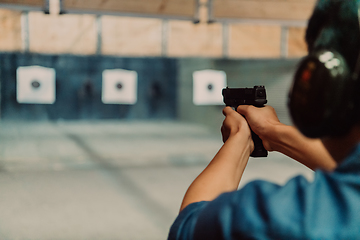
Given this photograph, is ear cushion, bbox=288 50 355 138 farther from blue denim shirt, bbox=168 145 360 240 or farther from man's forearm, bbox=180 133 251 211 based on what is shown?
man's forearm, bbox=180 133 251 211

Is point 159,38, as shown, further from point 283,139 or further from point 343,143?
point 343,143

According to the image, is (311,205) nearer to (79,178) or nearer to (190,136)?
(79,178)

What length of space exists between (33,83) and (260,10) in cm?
330

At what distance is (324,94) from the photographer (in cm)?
36

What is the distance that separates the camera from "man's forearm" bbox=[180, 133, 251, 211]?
0.49 m

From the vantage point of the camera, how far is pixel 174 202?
2.25m

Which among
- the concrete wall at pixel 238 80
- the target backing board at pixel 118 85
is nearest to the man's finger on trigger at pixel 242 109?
the concrete wall at pixel 238 80

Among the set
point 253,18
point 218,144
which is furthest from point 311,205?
point 218,144

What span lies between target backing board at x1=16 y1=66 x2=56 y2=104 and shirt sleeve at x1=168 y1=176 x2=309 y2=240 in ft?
16.2

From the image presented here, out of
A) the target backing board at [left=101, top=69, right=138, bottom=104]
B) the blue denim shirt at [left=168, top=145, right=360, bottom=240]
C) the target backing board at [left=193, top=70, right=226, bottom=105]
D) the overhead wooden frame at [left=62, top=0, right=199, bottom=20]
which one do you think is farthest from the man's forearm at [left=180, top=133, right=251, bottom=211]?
the target backing board at [left=101, top=69, right=138, bottom=104]

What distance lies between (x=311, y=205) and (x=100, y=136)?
179 inches

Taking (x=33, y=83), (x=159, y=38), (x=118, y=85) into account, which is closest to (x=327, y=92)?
(x=159, y=38)

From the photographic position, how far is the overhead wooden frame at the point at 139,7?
9.62 ft

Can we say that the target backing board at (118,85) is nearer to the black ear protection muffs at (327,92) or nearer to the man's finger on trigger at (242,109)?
the man's finger on trigger at (242,109)
